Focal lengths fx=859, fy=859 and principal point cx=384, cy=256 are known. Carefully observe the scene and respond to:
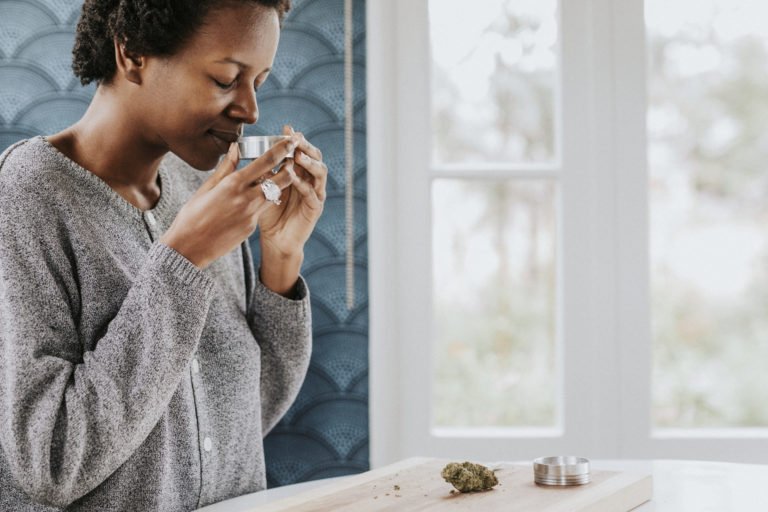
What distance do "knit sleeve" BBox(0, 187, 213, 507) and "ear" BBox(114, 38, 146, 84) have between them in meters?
0.25

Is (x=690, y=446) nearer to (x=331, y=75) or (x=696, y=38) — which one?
(x=696, y=38)

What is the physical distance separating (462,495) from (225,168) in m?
0.60

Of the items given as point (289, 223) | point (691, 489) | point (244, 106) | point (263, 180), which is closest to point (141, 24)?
point (244, 106)

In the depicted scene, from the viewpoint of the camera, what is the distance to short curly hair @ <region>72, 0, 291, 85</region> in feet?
4.27

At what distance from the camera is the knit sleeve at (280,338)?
1.60 metres

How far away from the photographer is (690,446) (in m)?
2.24

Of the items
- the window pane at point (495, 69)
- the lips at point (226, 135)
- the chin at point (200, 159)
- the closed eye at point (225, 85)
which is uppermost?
the window pane at point (495, 69)

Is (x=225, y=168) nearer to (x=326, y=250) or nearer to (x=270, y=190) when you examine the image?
(x=270, y=190)

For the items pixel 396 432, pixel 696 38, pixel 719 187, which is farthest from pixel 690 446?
pixel 719 187

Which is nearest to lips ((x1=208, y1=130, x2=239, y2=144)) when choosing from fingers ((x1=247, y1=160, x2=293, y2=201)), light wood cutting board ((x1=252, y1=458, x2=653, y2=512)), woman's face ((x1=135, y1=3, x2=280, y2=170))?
woman's face ((x1=135, y1=3, x2=280, y2=170))

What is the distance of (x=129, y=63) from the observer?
1340 millimetres

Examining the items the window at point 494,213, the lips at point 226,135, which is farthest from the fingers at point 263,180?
the window at point 494,213

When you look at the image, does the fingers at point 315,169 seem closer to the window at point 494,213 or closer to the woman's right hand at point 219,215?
the woman's right hand at point 219,215

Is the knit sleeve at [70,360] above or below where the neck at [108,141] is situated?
below
